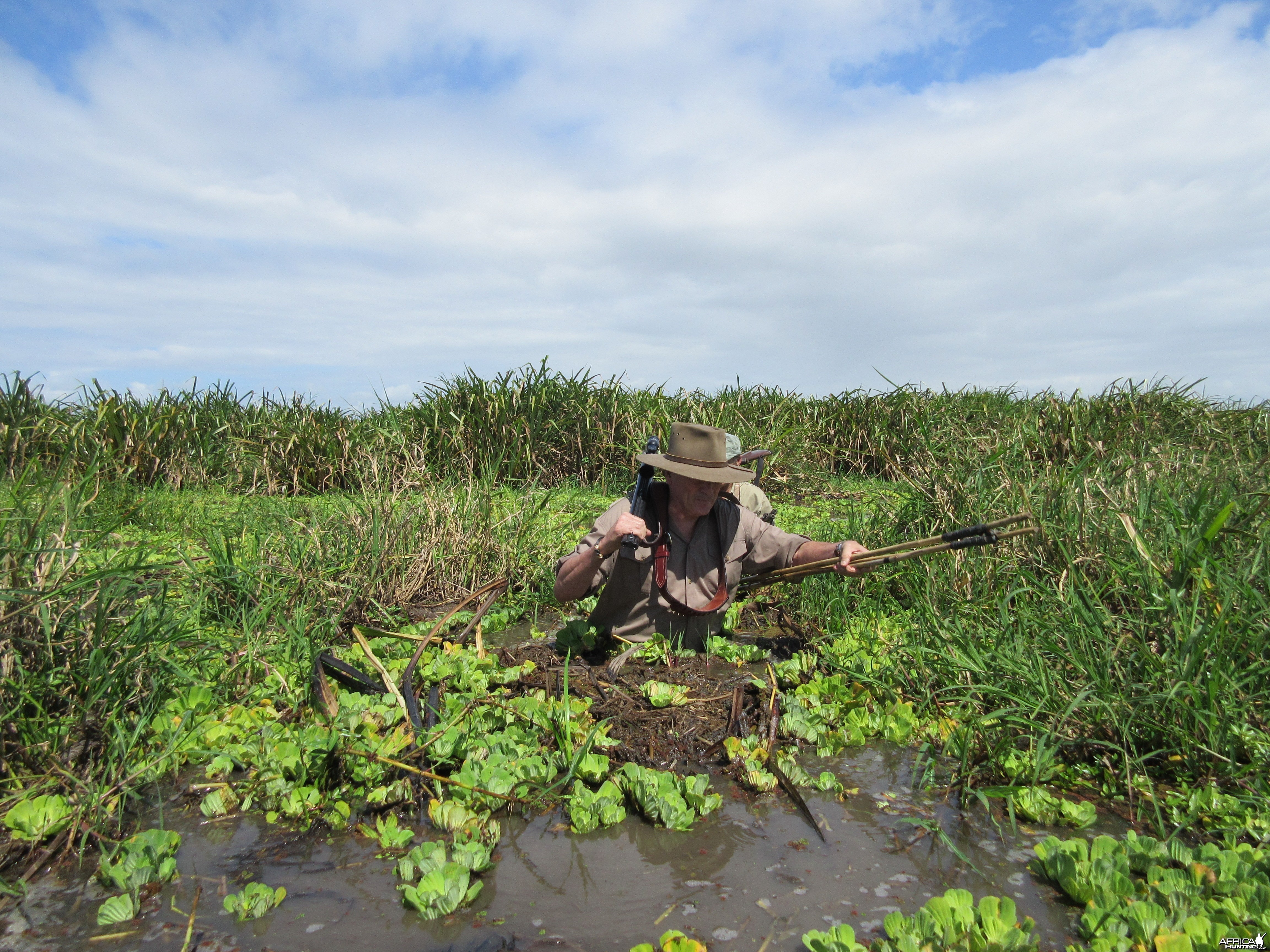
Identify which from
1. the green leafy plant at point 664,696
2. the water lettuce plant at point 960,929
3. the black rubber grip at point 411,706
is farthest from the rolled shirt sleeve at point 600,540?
the water lettuce plant at point 960,929

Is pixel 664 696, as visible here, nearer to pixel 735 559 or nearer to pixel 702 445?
pixel 735 559

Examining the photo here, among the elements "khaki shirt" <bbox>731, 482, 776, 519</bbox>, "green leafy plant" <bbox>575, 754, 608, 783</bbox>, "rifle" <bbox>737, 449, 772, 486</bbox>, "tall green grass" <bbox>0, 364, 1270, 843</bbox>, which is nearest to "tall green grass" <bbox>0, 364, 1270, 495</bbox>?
"tall green grass" <bbox>0, 364, 1270, 843</bbox>

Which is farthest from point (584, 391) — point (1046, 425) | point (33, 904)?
point (33, 904)

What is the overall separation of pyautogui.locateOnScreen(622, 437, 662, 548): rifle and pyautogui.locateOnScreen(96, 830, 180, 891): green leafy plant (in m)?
1.94

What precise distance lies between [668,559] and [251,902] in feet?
7.58

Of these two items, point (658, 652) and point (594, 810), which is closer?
point (594, 810)

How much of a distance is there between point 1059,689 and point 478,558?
3517 mm

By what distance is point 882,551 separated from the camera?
3.45 metres

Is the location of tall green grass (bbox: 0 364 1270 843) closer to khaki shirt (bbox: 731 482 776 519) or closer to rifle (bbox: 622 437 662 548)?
khaki shirt (bbox: 731 482 776 519)

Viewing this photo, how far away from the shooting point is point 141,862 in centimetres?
224

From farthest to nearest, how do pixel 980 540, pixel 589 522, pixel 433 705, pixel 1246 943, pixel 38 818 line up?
pixel 589 522 → pixel 433 705 → pixel 980 540 → pixel 38 818 → pixel 1246 943

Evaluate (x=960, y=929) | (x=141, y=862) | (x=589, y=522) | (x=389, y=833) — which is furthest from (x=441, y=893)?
(x=589, y=522)

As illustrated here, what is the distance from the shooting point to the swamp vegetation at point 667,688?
7.61 ft

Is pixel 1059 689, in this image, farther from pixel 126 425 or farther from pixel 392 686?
pixel 126 425
